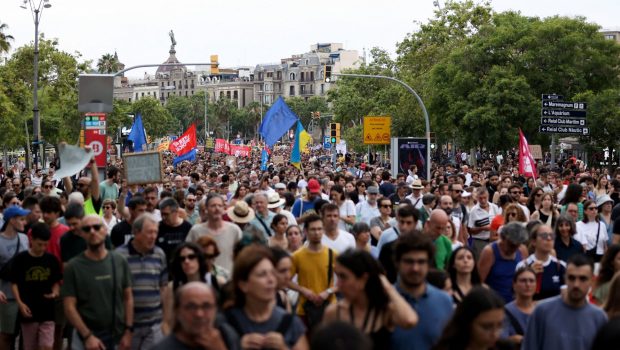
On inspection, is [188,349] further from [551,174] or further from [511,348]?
[551,174]

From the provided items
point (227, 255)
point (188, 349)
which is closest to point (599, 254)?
point (227, 255)

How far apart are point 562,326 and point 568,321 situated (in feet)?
0.15

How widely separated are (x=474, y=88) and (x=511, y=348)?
41.4 m

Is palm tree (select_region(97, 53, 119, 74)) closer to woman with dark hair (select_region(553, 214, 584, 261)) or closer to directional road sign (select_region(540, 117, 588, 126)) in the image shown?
directional road sign (select_region(540, 117, 588, 126))

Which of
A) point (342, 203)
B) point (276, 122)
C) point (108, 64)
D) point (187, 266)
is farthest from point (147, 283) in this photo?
point (108, 64)

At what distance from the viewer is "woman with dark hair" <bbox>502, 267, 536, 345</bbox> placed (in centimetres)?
776

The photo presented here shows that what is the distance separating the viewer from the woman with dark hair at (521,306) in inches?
306

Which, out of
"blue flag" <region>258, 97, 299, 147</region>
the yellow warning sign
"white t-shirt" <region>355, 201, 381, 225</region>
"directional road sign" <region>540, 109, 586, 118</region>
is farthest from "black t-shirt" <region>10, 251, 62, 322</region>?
the yellow warning sign

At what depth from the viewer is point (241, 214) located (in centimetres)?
1193

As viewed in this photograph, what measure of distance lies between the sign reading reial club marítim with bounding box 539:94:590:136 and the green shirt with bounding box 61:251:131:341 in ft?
70.3

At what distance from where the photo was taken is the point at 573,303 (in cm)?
699

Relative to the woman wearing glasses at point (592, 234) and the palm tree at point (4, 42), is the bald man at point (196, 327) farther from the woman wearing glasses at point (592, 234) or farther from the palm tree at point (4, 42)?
the palm tree at point (4, 42)

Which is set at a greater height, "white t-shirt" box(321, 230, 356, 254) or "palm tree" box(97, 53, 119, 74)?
"palm tree" box(97, 53, 119, 74)

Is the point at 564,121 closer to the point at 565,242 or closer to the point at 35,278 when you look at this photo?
the point at 565,242
